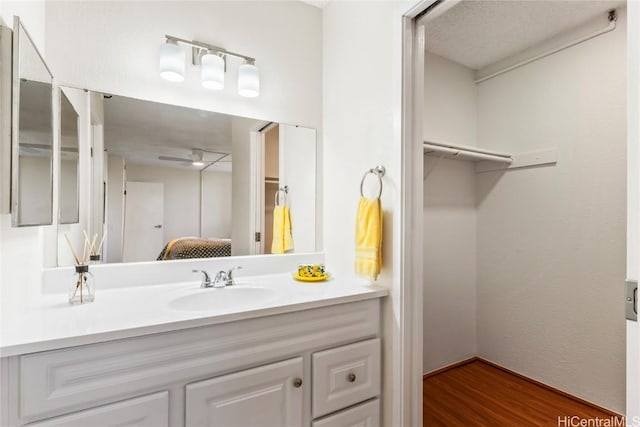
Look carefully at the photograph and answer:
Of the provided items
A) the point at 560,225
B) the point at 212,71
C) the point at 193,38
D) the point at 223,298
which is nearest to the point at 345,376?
the point at 223,298

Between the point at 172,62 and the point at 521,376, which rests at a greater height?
the point at 172,62

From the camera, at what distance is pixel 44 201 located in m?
1.04

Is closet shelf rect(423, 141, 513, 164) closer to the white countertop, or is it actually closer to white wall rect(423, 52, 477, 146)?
white wall rect(423, 52, 477, 146)

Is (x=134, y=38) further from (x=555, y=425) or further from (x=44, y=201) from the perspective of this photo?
(x=555, y=425)

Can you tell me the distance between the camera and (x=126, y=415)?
89cm

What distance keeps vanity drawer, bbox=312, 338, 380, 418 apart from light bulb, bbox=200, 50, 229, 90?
52.2 inches

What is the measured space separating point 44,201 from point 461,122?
268cm

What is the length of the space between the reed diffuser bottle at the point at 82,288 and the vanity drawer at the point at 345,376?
88cm

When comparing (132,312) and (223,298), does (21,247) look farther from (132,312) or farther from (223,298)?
(223,298)

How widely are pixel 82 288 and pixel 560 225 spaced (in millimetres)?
2725

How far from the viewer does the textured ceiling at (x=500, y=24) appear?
6.04ft

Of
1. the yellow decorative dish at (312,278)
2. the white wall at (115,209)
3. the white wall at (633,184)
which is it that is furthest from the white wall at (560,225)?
the white wall at (115,209)

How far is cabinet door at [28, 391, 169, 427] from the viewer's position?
0.84m

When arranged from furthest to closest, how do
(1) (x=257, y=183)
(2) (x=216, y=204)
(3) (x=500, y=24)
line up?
(3) (x=500, y=24) < (1) (x=257, y=183) < (2) (x=216, y=204)
